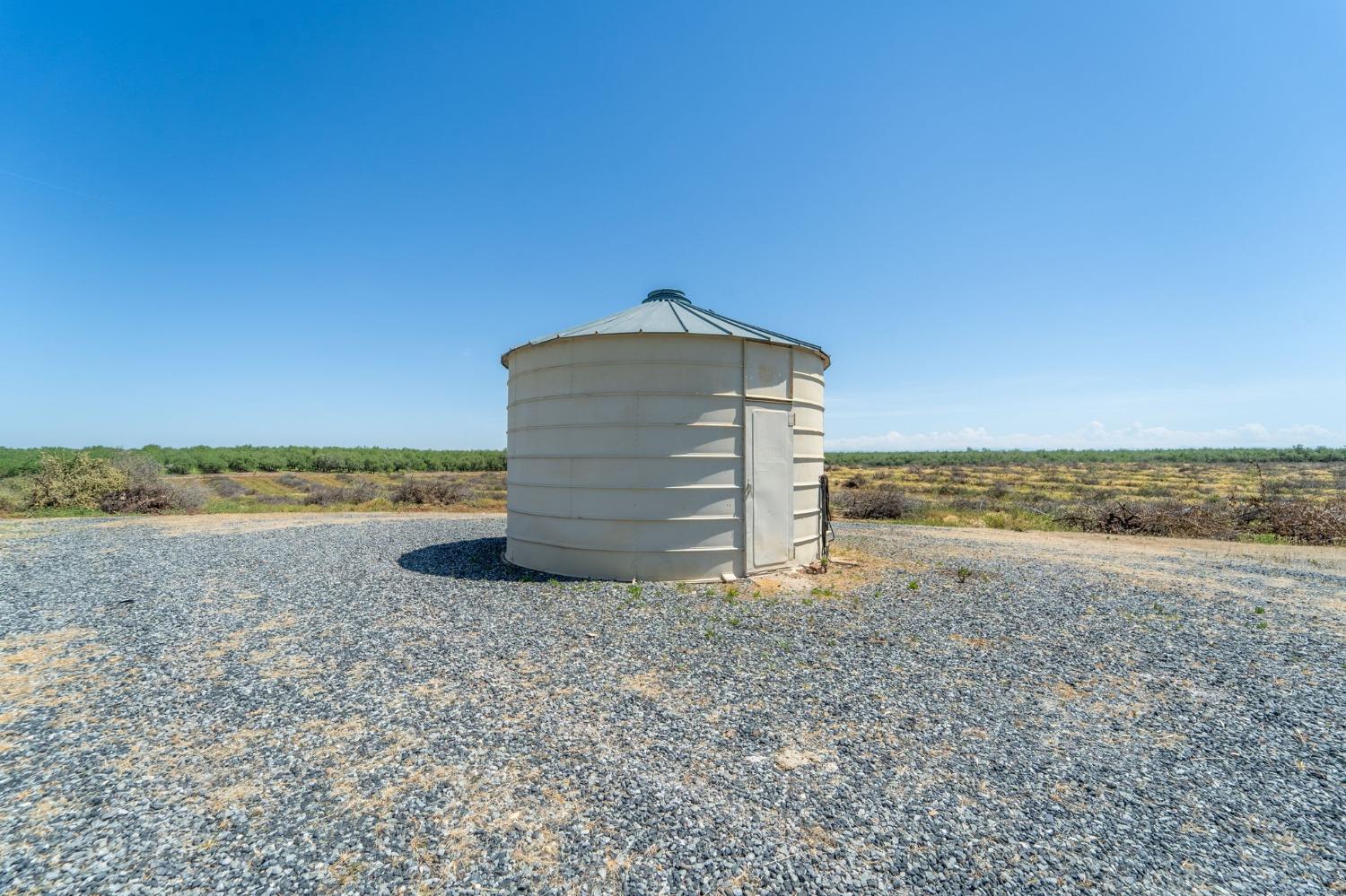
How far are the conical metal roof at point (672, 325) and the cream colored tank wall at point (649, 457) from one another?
0.76ft

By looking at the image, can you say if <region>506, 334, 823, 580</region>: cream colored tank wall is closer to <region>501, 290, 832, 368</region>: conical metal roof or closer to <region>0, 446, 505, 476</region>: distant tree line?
<region>501, 290, 832, 368</region>: conical metal roof

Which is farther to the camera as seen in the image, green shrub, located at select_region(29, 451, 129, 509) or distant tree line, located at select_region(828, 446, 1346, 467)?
distant tree line, located at select_region(828, 446, 1346, 467)

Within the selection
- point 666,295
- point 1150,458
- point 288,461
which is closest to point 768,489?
point 666,295

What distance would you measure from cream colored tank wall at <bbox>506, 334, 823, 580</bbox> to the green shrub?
2047 cm

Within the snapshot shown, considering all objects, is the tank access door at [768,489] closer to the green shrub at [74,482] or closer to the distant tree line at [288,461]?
the green shrub at [74,482]

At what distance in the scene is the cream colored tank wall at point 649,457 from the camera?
8930 mm

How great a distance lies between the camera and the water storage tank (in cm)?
895

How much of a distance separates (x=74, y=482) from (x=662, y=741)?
2575cm

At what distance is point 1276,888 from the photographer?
2824 mm

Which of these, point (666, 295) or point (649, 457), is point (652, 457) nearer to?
point (649, 457)

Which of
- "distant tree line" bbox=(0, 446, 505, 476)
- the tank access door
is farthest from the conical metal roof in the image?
"distant tree line" bbox=(0, 446, 505, 476)

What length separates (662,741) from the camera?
420 centimetres

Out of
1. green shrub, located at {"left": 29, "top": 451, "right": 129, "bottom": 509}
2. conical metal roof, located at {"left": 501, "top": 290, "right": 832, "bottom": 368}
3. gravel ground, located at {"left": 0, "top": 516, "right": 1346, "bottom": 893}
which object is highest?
conical metal roof, located at {"left": 501, "top": 290, "right": 832, "bottom": 368}

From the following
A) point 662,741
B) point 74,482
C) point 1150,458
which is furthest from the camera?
point 1150,458
